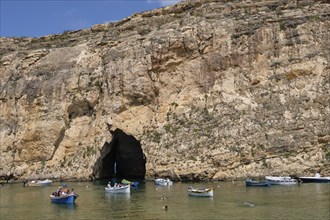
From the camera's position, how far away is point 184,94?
61.4 metres

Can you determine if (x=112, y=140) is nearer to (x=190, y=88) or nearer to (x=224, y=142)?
(x=190, y=88)

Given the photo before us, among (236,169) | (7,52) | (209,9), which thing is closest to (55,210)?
(236,169)

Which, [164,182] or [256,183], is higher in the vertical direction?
[164,182]

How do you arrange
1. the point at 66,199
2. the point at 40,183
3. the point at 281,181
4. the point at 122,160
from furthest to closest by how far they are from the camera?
the point at 122,160
the point at 40,183
the point at 281,181
the point at 66,199

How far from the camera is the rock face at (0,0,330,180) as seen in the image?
175 ft

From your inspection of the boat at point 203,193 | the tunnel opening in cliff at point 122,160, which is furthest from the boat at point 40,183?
the boat at point 203,193

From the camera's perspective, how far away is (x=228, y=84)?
59125 mm

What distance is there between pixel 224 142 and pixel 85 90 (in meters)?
24.2

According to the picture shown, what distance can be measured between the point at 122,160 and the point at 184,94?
2250 cm

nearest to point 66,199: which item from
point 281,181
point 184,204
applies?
point 184,204

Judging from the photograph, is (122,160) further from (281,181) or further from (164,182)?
(281,181)

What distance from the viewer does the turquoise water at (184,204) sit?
31078 mm

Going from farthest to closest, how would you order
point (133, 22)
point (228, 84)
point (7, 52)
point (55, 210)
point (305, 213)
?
point (7, 52) < point (133, 22) < point (228, 84) < point (55, 210) < point (305, 213)

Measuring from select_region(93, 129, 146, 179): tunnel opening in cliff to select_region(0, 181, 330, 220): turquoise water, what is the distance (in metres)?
18.6
